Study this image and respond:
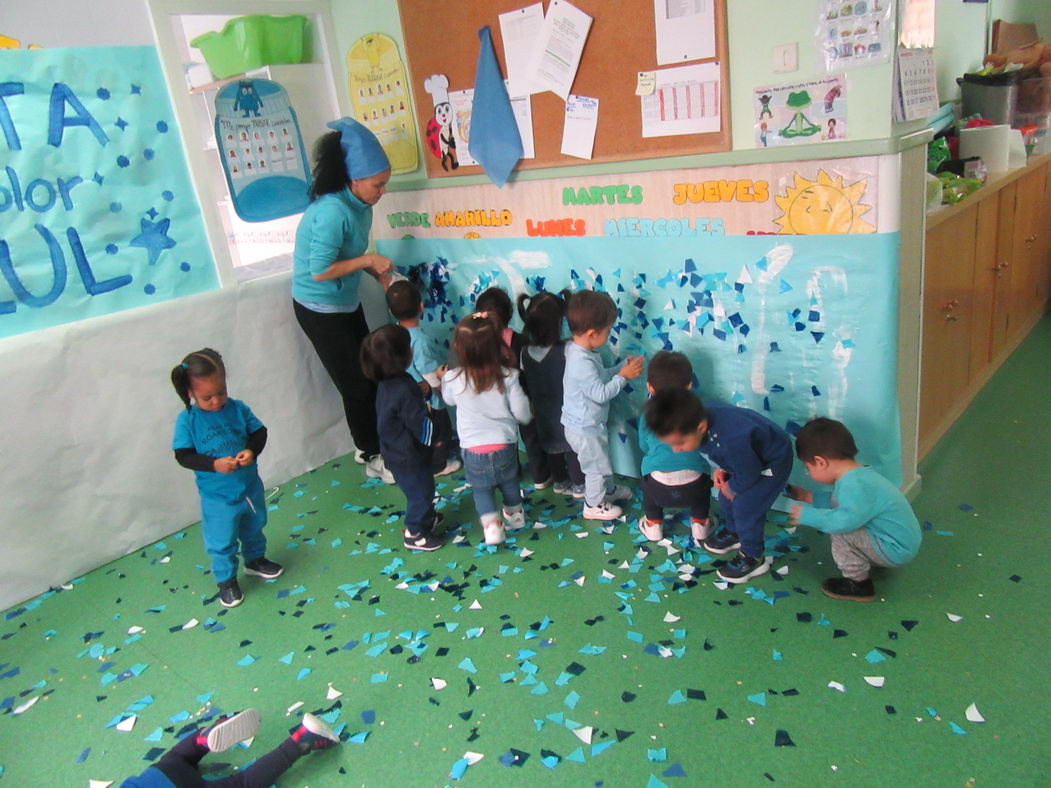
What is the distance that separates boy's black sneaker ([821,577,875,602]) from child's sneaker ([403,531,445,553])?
1426 millimetres

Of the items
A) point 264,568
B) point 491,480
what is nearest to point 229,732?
point 264,568

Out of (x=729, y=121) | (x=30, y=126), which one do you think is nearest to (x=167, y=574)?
(x=30, y=126)

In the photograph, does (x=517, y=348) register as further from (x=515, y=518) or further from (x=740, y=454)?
(x=740, y=454)

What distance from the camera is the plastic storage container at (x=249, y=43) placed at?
3.35 meters

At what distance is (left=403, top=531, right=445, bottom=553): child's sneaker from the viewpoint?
2.94 metres

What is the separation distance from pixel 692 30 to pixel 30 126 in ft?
7.86

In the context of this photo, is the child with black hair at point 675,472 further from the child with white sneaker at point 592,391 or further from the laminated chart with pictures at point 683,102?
the laminated chart with pictures at point 683,102

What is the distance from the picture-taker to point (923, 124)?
236cm

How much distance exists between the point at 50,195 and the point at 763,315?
268 centimetres

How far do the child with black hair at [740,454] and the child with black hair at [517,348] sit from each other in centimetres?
84

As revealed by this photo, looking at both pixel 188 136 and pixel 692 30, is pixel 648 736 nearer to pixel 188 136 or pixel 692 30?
pixel 692 30

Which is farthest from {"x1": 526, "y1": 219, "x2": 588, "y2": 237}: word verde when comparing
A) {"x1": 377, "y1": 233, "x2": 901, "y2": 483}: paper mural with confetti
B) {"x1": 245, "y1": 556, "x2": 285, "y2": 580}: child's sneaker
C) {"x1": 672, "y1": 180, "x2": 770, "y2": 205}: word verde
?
{"x1": 245, "y1": 556, "x2": 285, "y2": 580}: child's sneaker

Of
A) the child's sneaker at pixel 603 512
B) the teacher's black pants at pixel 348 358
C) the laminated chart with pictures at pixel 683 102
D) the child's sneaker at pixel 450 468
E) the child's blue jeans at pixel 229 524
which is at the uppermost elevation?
the laminated chart with pictures at pixel 683 102

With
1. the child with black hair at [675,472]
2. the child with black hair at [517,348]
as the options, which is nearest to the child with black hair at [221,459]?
the child with black hair at [517,348]
